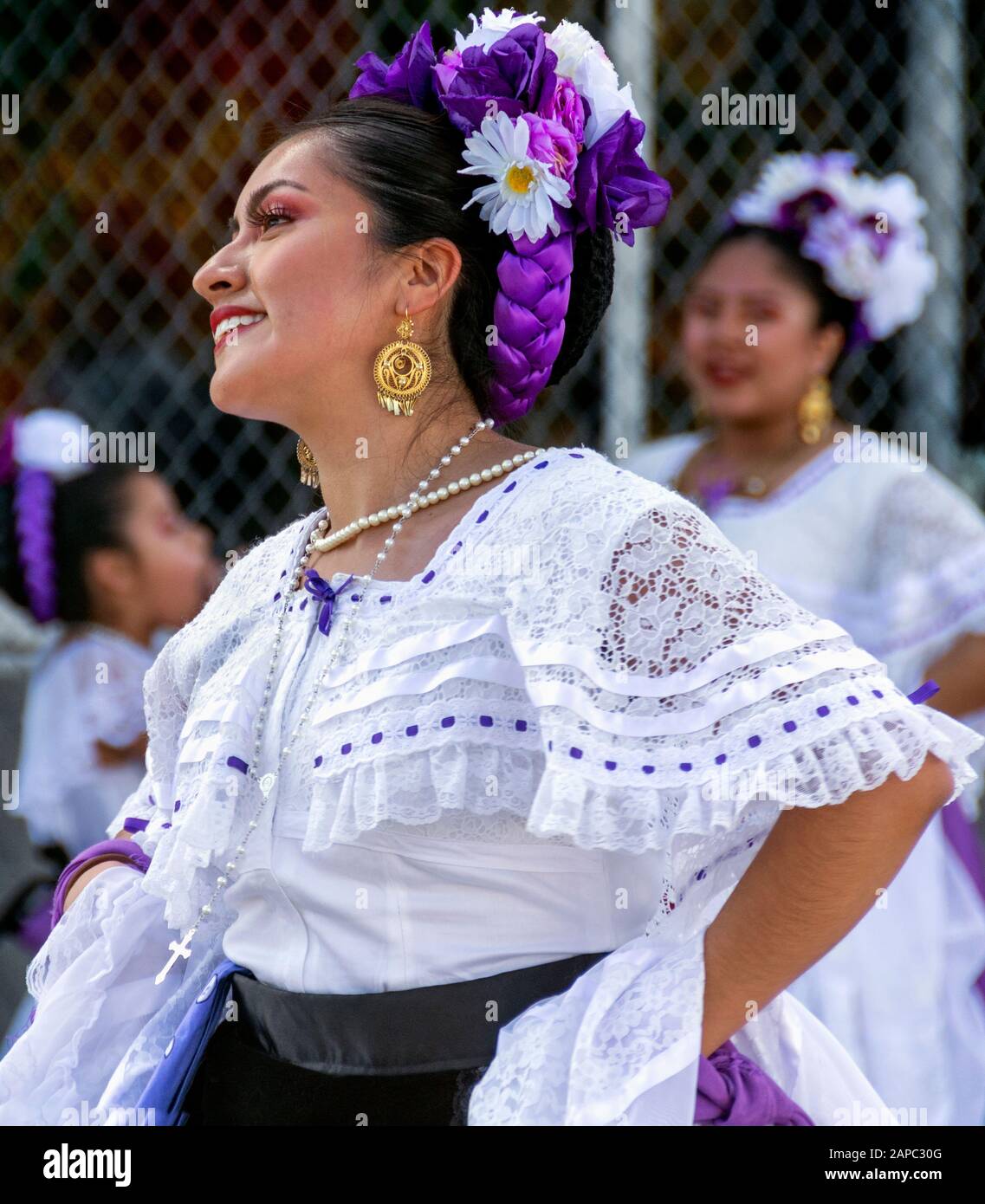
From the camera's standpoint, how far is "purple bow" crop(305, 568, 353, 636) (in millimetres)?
1796

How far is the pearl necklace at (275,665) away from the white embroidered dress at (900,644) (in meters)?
1.99

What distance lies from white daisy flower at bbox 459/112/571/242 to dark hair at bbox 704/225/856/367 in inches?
101

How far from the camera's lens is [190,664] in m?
2.03

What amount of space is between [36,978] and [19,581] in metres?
2.69

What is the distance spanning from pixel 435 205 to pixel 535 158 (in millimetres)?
147

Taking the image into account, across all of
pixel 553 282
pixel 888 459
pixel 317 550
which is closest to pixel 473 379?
pixel 553 282

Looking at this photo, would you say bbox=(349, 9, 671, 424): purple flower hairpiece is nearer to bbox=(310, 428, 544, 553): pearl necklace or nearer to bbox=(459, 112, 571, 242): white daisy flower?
bbox=(459, 112, 571, 242): white daisy flower

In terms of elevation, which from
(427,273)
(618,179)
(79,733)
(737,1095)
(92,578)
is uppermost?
(618,179)

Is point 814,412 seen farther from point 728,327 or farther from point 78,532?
point 78,532

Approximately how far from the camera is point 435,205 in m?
1.94

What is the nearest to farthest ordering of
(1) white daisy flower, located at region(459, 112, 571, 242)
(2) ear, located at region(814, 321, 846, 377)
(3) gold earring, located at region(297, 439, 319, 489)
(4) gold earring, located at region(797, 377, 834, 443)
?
(1) white daisy flower, located at region(459, 112, 571, 242) < (3) gold earring, located at region(297, 439, 319, 489) < (4) gold earring, located at region(797, 377, 834, 443) < (2) ear, located at region(814, 321, 846, 377)

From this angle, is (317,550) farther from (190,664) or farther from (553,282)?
(553,282)

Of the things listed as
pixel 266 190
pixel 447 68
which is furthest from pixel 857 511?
pixel 266 190

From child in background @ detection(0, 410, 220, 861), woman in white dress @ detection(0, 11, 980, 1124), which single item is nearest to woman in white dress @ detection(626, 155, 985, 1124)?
child in background @ detection(0, 410, 220, 861)
